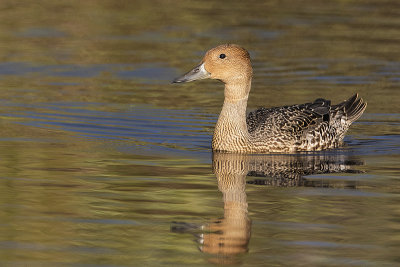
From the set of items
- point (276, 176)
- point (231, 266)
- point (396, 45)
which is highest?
point (396, 45)

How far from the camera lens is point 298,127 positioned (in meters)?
13.9

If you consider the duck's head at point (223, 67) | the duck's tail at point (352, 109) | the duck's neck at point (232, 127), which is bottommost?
the duck's neck at point (232, 127)

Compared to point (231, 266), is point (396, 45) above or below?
above

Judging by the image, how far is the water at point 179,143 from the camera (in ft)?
30.5

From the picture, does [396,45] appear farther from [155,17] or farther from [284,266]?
[284,266]

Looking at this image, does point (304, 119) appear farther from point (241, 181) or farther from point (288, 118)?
point (241, 181)

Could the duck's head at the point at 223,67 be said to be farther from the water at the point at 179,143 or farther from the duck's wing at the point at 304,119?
the water at the point at 179,143

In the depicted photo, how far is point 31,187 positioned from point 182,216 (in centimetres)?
194

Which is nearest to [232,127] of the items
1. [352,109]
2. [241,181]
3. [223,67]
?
[223,67]

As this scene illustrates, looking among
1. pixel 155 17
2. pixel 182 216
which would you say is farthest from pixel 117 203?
pixel 155 17

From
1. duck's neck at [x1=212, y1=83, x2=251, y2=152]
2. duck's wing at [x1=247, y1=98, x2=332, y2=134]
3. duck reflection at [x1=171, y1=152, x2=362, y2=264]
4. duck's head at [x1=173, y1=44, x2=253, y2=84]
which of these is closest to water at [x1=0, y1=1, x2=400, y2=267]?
duck reflection at [x1=171, y1=152, x2=362, y2=264]

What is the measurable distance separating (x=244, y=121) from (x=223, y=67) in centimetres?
77

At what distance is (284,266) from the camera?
8.54 meters

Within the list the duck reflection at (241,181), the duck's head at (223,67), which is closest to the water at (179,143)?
the duck reflection at (241,181)
